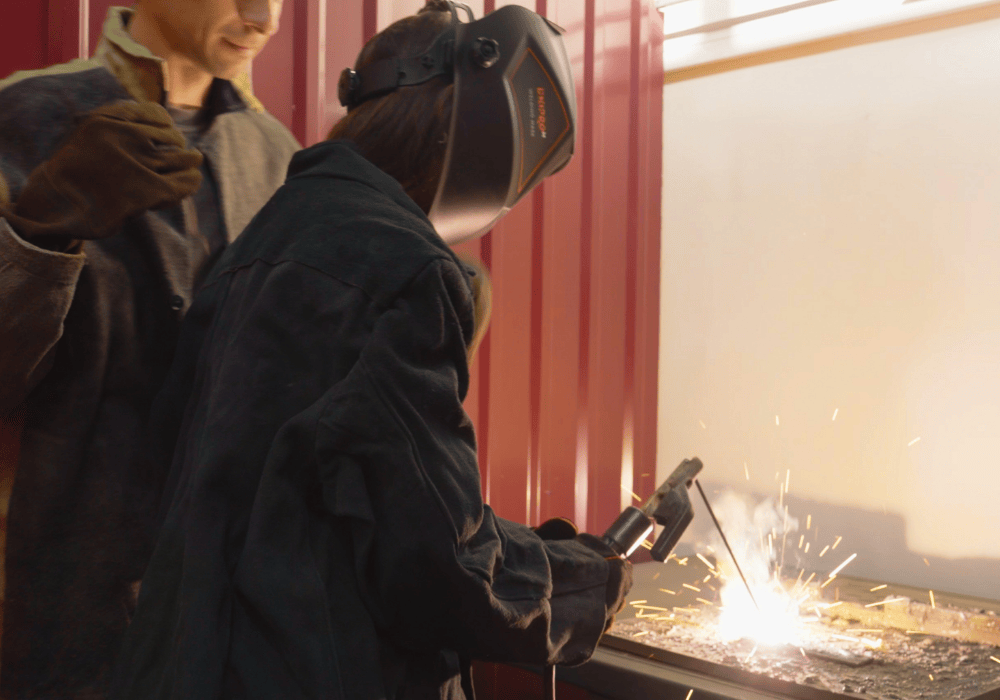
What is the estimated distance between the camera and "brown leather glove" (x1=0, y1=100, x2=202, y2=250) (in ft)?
3.50

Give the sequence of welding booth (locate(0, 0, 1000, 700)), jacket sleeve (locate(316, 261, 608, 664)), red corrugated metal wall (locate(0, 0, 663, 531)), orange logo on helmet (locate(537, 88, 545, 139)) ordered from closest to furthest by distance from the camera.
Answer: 1. jacket sleeve (locate(316, 261, 608, 664))
2. orange logo on helmet (locate(537, 88, 545, 139))
3. red corrugated metal wall (locate(0, 0, 663, 531))
4. welding booth (locate(0, 0, 1000, 700))

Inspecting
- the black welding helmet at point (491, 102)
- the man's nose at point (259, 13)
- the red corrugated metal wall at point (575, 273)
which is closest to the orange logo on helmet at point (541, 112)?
the black welding helmet at point (491, 102)

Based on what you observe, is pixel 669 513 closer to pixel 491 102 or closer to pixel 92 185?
pixel 491 102

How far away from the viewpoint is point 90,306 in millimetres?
1220

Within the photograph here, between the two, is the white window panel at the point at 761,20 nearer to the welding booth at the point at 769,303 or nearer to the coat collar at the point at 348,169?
the welding booth at the point at 769,303

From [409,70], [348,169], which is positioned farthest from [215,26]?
[348,169]

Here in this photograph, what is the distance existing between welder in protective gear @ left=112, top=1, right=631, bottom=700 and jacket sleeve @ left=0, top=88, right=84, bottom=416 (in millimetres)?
212

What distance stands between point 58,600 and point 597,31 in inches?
101

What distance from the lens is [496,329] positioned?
8.73 feet

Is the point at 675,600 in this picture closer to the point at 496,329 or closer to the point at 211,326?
the point at 496,329

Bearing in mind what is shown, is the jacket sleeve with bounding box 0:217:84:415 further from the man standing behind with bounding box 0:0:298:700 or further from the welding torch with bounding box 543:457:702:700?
the welding torch with bounding box 543:457:702:700

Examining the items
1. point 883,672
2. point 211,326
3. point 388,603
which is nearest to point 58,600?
point 211,326

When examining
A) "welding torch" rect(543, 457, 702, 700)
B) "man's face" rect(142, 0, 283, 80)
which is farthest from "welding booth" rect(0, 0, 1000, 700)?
"man's face" rect(142, 0, 283, 80)

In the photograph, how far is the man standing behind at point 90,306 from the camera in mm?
1078
